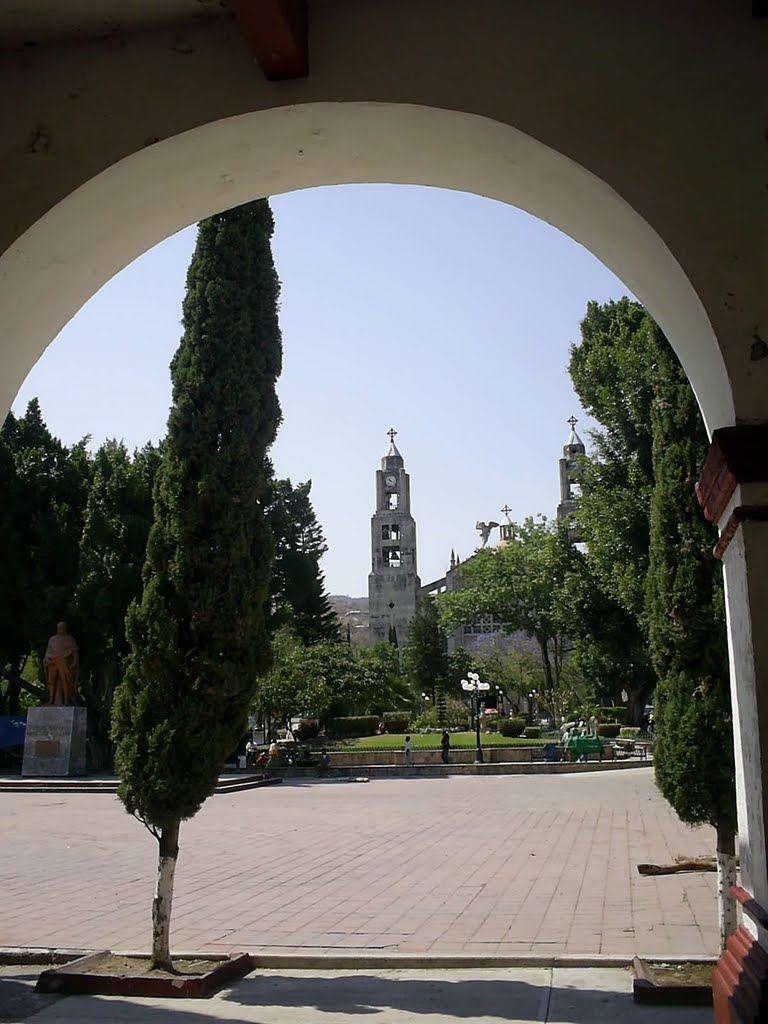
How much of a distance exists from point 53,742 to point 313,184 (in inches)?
878

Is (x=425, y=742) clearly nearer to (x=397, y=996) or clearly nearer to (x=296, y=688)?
(x=296, y=688)

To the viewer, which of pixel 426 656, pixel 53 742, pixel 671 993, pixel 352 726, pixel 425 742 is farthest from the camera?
pixel 426 656

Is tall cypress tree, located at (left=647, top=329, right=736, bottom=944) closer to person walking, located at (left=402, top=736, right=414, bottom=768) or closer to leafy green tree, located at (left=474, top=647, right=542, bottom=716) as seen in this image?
person walking, located at (left=402, top=736, right=414, bottom=768)

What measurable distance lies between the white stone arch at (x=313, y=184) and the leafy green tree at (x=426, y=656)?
53460 millimetres

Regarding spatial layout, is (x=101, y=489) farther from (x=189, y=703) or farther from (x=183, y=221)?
(x=183, y=221)

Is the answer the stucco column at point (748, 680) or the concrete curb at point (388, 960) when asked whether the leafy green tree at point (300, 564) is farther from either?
the stucco column at point (748, 680)

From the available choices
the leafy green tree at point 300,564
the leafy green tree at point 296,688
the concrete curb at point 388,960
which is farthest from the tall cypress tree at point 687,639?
the leafy green tree at point 300,564

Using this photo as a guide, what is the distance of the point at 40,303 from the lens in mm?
3873

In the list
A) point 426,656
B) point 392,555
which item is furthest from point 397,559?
point 426,656

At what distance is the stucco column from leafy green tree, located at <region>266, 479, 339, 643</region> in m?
31.2

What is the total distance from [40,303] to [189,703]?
309 cm

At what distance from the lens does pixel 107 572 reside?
80.7ft

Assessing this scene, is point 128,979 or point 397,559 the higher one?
point 397,559

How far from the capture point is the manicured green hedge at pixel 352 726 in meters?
36.4
